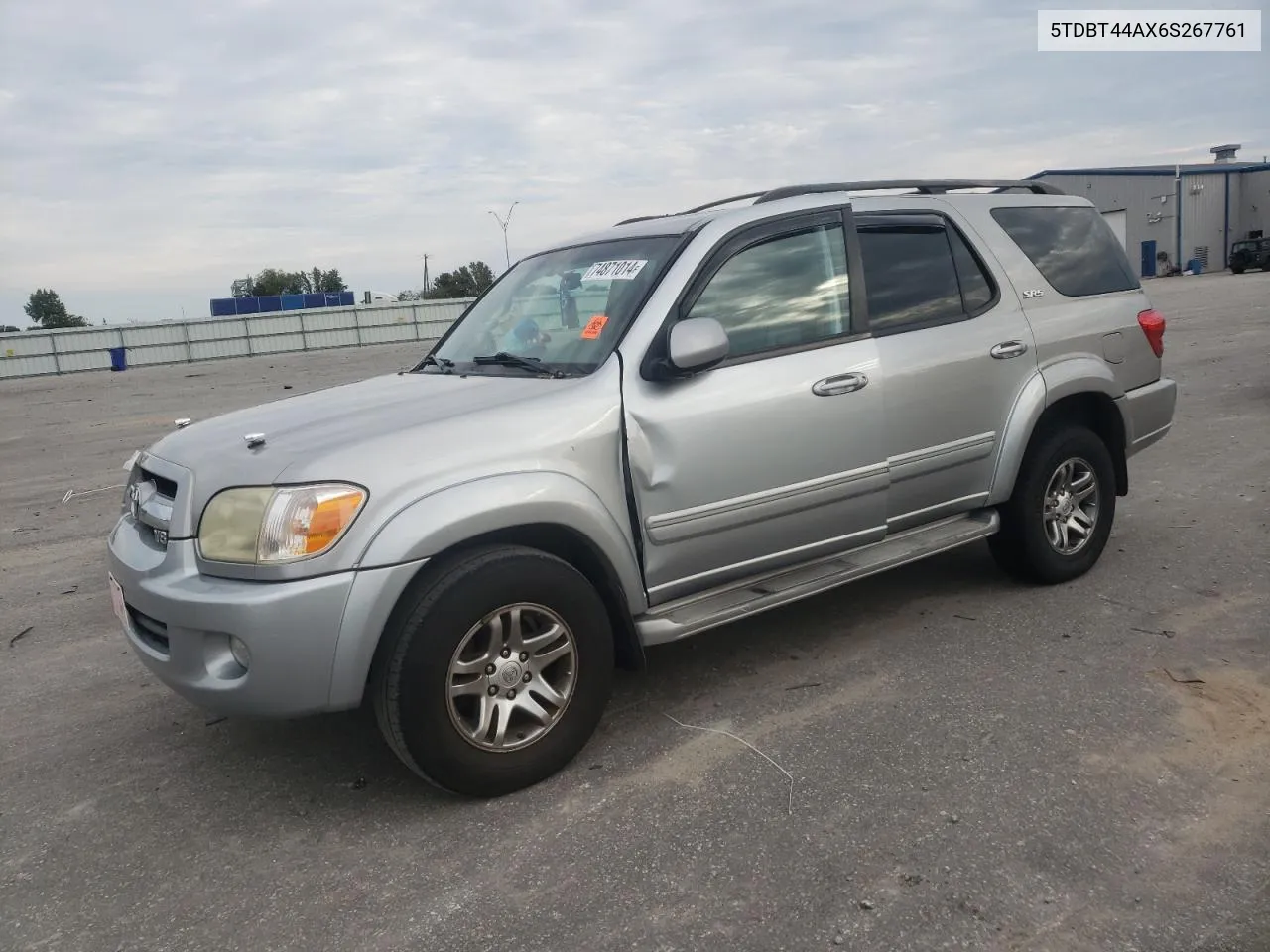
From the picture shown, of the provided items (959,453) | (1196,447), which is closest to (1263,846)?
(959,453)

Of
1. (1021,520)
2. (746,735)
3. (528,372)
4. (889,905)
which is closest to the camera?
(889,905)

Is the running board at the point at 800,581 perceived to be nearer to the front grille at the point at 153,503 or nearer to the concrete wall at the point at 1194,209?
the front grille at the point at 153,503

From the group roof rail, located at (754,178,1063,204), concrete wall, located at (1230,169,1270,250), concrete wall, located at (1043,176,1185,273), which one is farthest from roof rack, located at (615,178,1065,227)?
concrete wall, located at (1230,169,1270,250)

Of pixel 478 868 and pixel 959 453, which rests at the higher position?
pixel 959 453

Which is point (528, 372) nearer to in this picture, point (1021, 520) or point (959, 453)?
point (959, 453)

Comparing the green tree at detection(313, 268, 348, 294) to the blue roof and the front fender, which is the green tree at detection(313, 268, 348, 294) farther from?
the front fender

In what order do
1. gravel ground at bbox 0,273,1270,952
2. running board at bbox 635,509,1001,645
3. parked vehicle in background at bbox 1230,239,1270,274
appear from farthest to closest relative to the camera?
parked vehicle in background at bbox 1230,239,1270,274 → running board at bbox 635,509,1001,645 → gravel ground at bbox 0,273,1270,952

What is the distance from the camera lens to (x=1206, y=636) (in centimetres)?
405

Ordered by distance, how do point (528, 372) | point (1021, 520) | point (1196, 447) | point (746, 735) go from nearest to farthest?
point (746, 735) → point (528, 372) → point (1021, 520) → point (1196, 447)

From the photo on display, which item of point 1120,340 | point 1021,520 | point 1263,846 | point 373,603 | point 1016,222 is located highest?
point 1016,222

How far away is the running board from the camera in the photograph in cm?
343

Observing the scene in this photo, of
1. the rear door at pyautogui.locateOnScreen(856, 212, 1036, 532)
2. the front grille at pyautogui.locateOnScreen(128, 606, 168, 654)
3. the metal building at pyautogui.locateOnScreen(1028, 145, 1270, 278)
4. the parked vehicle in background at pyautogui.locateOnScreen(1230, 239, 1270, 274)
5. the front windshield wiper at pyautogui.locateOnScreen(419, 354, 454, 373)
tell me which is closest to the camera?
the front grille at pyautogui.locateOnScreen(128, 606, 168, 654)

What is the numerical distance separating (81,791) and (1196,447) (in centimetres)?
774

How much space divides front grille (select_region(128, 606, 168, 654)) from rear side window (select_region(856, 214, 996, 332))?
2.80 metres
